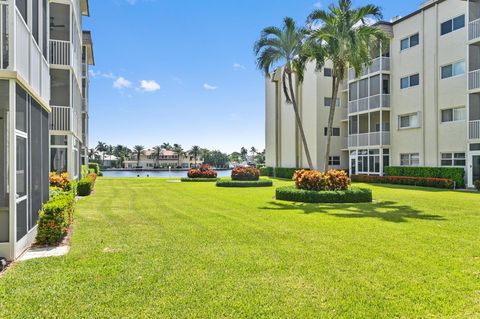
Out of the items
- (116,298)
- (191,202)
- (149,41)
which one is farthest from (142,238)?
(149,41)

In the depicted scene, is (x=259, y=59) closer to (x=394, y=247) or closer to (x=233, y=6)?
(x=233, y=6)

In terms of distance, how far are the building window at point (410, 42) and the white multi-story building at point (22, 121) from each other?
27.2m

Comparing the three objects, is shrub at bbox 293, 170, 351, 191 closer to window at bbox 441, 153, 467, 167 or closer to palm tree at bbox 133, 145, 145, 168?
window at bbox 441, 153, 467, 167

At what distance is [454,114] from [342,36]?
12044 millimetres

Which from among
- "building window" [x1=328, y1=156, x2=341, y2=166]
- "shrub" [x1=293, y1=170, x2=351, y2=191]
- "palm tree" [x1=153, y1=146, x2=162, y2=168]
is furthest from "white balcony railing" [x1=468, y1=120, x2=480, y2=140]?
"palm tree" [x1=153, y1=146, x2=162, y2=168]

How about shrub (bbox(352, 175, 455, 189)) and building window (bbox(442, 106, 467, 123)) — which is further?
building window (bbox(442, 106, 467, 123))

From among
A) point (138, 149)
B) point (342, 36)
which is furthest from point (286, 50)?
point (138, 149)

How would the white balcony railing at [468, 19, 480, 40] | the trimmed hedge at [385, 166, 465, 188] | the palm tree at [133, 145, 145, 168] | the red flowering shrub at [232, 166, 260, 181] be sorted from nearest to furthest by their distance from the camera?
the white balcony railing at [468, 19, 480, 40], the trimmed hedge at [385, 166, 465, 188], the red flowering shrub at [232, 166, 260, 181], the palm tree at [133, 145, 145, 168]

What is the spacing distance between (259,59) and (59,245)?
58.3ft

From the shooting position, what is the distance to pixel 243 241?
8094mm

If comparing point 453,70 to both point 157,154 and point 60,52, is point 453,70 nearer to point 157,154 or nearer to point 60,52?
point 60,52

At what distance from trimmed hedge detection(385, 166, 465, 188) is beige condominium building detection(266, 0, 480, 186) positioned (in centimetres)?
63

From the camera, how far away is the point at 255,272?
5.86m

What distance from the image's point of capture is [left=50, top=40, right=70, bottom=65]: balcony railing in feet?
56.0
